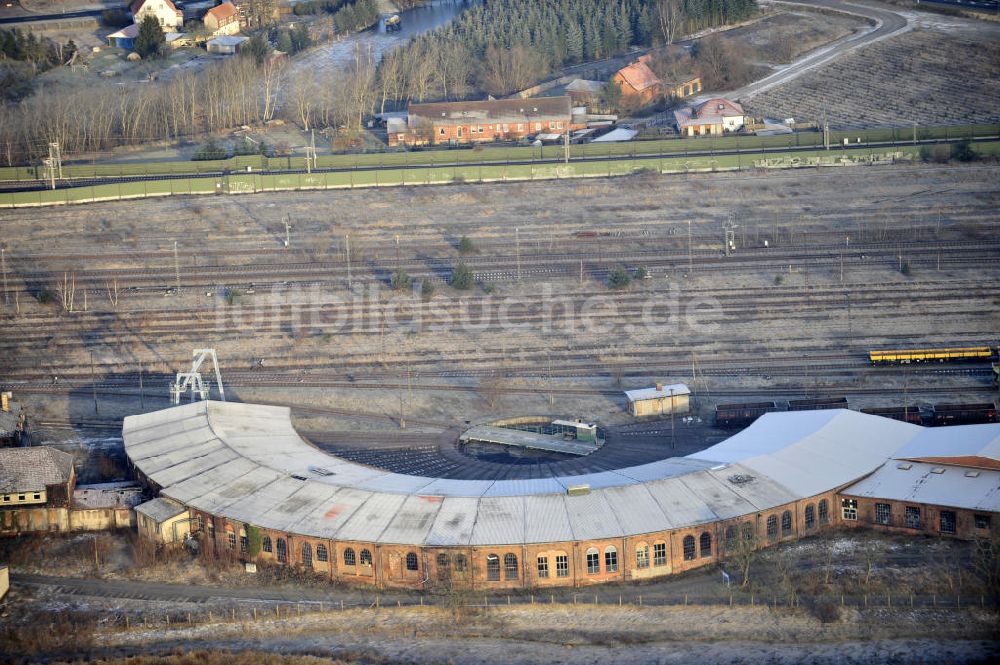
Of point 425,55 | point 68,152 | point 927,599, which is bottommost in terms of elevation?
point 927,599

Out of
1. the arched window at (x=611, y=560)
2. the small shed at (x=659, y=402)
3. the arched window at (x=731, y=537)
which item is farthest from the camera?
the small shed at (x=659, y=402)

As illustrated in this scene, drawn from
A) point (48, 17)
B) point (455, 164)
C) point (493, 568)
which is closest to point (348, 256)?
point (455, 164)

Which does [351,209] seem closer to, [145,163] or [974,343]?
[145,163]

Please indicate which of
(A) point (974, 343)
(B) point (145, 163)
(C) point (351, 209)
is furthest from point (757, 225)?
(B) point (145, 163)

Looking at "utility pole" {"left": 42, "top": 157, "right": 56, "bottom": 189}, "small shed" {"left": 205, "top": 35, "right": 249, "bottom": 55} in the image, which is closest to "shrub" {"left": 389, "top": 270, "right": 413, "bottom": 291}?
"utility pole" {"left": 42, "top": 157, "right": 56, "bottom": 189}

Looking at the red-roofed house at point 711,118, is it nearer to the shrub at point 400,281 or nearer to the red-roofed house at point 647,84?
the red-roofed house at point 647,84

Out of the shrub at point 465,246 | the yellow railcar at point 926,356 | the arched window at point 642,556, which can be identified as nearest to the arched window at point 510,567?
the arched window at point 642,556
